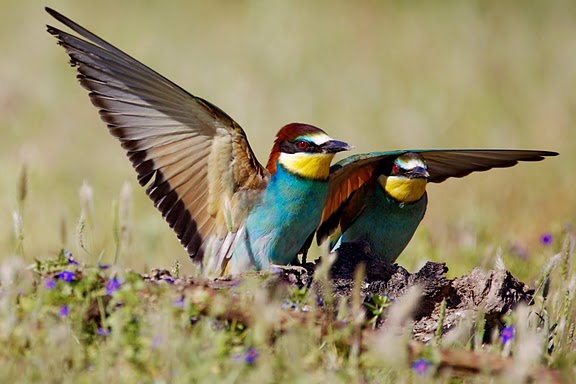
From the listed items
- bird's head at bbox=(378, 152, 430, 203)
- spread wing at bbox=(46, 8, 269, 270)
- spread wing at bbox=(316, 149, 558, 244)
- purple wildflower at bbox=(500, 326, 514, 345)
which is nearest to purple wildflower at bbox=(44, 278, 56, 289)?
spread wing at bbox=(46, 8, 269, 270)

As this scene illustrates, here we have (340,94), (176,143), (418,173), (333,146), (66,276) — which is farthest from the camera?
(340,94)

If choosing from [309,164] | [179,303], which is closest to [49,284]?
[179,303]

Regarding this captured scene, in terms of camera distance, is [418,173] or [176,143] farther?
[418,173]

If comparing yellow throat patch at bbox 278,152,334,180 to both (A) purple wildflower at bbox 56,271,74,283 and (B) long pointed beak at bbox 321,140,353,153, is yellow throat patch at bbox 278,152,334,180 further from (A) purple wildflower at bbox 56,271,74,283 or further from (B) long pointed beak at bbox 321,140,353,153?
(A) purple wildflower at bbox 56,271,74,283

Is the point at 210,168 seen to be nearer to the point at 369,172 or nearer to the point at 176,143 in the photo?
the point at 176,143

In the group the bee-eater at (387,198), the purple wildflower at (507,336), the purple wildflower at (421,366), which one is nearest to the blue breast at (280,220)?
the bee-eater at (387,198)

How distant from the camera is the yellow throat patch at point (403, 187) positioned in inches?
195

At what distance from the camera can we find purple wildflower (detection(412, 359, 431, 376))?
9.11ft

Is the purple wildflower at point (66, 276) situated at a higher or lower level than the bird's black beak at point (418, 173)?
lower

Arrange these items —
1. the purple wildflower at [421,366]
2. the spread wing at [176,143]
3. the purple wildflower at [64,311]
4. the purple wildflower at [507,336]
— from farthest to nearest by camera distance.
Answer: the spread wing at [176,143] → the purple wildflower at [507,336] → the purple wildflower at [64,311] → the purple wildflower at [421,366]

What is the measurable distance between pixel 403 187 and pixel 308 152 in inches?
29.2

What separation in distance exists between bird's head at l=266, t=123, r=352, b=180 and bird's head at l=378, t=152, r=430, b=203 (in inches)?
20.3

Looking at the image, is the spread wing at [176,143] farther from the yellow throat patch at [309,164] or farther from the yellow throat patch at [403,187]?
the yellow throat patch at [403,187]

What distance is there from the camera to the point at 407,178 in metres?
4.92
